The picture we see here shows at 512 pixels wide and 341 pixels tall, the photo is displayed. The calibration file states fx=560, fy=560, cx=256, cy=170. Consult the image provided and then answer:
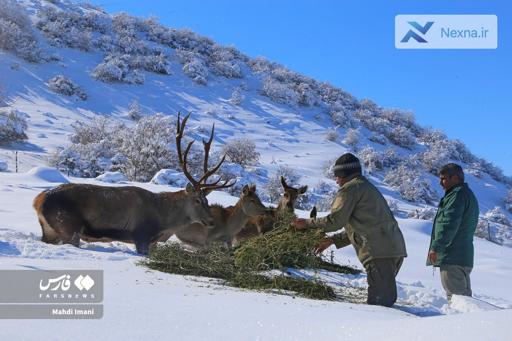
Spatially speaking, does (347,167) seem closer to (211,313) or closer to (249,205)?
(211,313)

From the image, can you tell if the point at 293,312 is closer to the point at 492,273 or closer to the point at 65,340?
the point at 65,340

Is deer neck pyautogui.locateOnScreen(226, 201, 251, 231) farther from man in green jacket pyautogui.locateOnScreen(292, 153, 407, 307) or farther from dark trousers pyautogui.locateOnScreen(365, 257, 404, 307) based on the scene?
dark trousers pyautogui.locateOnScreen(365, 257, 404, 307)

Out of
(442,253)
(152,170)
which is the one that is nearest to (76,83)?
(152,170)

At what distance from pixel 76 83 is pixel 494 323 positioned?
37.5 meters

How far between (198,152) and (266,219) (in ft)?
55.5

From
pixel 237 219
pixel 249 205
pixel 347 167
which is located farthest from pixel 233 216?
pixel 347 167

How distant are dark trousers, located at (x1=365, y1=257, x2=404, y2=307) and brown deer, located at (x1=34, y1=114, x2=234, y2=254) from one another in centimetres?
350

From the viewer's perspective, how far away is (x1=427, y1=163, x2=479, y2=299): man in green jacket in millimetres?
6020

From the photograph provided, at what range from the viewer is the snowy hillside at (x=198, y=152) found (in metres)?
3.13

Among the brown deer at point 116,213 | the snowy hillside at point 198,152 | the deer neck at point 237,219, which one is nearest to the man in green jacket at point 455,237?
the snowy hillside at point 198,152

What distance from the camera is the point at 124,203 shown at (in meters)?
7.81

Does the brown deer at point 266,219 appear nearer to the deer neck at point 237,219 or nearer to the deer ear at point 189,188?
the deer neck at point 237,219

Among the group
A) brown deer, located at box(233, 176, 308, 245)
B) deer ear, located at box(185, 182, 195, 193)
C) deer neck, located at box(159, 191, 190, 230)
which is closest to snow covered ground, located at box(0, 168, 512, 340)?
deer neck, located at box(159, 191, 190, 230)

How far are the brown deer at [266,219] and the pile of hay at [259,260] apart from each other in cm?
319
